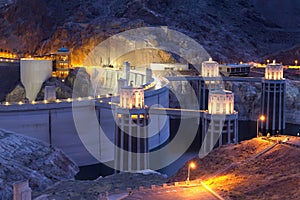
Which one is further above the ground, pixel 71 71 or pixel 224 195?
pixel 71 71

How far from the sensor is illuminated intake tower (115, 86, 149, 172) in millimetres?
52969

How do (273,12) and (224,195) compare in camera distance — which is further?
(273,12)

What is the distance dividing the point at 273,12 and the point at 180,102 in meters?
50.8

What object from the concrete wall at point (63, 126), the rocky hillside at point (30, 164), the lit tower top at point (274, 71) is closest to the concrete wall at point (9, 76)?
the concrete wall at point (63, 126)

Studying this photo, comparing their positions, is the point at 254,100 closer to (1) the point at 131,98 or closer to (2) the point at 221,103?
(2) the point at 221,103

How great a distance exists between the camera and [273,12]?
144375mm

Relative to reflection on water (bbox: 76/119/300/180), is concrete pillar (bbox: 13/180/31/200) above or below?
above

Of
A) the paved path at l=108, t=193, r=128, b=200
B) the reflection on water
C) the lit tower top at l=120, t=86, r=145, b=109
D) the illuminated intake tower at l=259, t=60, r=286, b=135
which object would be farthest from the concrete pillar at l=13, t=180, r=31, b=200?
the illuminated intake tower at l=259, t=60, r=286, b=135

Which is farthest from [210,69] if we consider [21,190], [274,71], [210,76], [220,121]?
Answer: [21,190]

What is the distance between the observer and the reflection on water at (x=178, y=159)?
62.0 m

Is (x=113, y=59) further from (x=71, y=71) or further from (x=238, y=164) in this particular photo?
(x=238, y=164)

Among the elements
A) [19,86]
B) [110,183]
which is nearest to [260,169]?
[110,183]

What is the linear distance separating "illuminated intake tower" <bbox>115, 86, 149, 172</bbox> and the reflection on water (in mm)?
6186

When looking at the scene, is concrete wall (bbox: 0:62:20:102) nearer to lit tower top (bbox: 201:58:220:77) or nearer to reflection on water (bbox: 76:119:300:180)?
reflection on water (bbox: 76:119:300:180)
